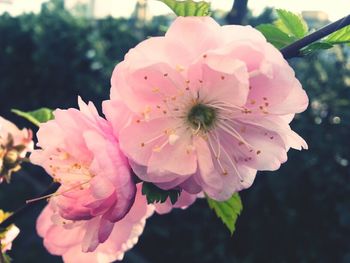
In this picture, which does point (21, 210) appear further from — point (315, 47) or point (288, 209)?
point (288, 209)

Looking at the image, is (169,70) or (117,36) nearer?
(169,70)

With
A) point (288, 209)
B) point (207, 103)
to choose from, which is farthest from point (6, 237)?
point (288, 209)

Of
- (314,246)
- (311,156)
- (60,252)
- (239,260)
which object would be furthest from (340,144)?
(60,252)

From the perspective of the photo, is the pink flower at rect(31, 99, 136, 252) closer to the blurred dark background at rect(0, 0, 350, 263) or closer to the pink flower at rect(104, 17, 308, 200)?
the pink flower at rect(104, 17, 308, 200)

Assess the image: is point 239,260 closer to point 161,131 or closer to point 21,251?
point 21,251

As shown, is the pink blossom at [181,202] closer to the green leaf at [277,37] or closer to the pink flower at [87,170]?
the pink flower at [87,170]

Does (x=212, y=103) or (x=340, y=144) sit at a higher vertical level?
(x=212, y=103)

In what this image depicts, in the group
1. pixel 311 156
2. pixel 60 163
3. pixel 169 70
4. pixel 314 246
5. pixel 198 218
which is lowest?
pixel 198 218
